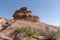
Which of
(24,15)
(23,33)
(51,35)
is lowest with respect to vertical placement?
(51,35)

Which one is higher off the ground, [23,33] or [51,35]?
[23,33]

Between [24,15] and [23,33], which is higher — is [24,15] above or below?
above

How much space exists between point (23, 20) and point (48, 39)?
10609mm

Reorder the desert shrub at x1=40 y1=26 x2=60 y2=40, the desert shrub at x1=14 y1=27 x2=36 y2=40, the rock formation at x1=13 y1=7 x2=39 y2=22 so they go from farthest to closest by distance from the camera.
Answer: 1. the rock formation at x1=13 y1=7 x2=39 y2=22
2. the desert shrub at x1=40 y1=26 x2=60 y2=40
3. the desert shrub at x1=14 y1=27 x2=36 y2=40

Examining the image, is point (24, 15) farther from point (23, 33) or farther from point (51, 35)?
point (51, 35)

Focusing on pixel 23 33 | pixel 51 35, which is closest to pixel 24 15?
pixel 23 33

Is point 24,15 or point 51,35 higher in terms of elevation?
point 24,15

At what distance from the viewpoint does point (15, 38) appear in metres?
20.1

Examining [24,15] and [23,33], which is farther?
[24,15]

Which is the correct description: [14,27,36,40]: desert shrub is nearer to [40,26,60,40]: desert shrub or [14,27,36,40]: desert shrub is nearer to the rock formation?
[40,26,60,40]: desert shrub

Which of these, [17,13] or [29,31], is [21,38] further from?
[17,13]

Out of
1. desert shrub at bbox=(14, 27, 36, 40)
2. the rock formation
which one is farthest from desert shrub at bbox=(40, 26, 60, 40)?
the rock formation

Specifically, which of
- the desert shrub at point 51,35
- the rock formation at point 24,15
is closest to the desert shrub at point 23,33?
the desert shrub at point 51,35

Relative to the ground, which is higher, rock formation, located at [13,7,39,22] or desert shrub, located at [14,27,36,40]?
rock formation, located at [13,7,39,22]
